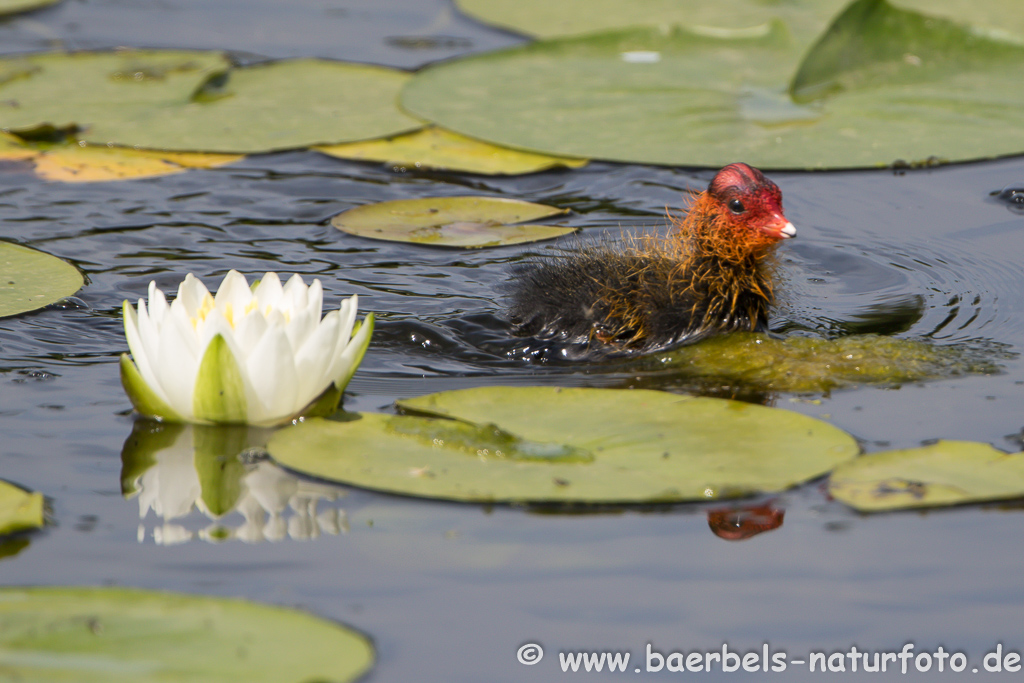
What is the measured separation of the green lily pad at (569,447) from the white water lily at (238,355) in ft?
0.43

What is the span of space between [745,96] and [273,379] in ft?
12.8

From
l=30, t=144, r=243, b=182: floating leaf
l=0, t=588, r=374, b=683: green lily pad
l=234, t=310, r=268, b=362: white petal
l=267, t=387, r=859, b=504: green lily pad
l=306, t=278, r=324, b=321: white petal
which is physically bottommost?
l=0, t=588, r=374, b=683: green lily pad

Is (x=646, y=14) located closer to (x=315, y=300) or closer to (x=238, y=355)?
(x=315, y=300)

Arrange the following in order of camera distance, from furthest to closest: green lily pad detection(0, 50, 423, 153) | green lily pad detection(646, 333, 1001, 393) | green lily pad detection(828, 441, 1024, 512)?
green lily pad detection(0, 50, 423, 153) < green lily pad detection(646, 333, 1001, 393) < green lily pad detection(828, 441, 1024, 512)

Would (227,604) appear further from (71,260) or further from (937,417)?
(71,260)

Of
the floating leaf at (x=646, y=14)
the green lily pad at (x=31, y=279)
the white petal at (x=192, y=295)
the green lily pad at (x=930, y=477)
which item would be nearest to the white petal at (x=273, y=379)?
the white petal at (x=192, y=295)

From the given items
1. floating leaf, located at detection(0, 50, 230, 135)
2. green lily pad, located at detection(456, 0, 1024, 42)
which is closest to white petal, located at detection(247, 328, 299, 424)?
floating leaf, located at detection(0, 50, 230, 135)

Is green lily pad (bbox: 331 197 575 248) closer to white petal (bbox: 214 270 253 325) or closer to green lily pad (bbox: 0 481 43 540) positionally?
white petal (bbox: 214 270 253 325)

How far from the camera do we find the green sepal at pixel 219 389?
3215 mm

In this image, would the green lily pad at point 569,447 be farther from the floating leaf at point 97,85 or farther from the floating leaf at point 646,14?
the floating leaf at point 646,14

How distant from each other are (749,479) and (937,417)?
0.92m

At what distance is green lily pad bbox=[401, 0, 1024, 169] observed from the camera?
5.79 metres

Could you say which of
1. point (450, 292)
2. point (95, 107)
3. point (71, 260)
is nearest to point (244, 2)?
point (95, 107)

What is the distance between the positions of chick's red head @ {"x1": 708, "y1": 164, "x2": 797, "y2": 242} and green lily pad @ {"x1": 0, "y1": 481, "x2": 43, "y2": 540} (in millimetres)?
2641
